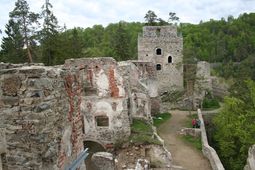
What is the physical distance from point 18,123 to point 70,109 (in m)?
1.34

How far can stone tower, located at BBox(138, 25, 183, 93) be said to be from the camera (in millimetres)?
31797

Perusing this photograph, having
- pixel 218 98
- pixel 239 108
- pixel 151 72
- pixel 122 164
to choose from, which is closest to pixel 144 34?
pixel 151 72

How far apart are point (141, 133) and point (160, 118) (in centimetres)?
873

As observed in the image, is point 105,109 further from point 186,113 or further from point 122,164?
point 186,113

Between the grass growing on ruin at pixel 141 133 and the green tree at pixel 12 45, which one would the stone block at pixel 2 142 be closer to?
the grass growing on ruin at pixel 141 133

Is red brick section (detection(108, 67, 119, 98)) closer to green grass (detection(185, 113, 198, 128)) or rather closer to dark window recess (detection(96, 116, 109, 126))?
dark window recess (detection(96, 116, 109, 126))

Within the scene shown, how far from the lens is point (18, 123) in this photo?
5.91 meters

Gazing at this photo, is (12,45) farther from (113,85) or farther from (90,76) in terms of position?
(113,85)

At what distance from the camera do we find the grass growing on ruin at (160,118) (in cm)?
2422

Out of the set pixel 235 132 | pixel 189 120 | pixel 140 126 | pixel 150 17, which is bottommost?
pixel 235 132

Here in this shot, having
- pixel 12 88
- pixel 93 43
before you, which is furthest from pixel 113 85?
pixel 93 43

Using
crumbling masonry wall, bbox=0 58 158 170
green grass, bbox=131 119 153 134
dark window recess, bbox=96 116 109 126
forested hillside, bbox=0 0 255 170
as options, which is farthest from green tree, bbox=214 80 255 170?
crumbling masonry wall, bbox=0 58 158 170

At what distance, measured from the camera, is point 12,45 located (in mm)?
33781

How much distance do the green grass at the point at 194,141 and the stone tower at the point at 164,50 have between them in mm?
11881
